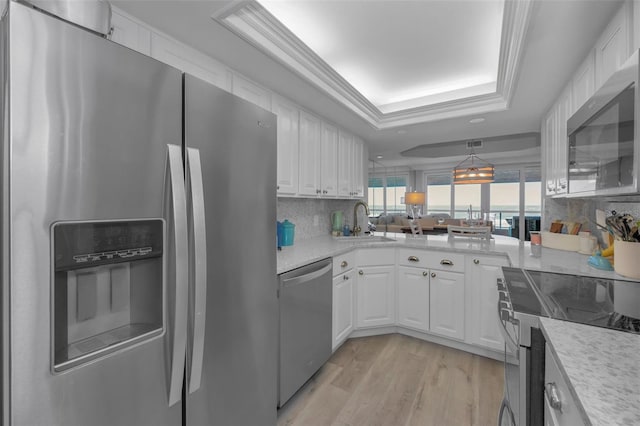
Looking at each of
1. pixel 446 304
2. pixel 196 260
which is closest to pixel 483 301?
pixel 446 304

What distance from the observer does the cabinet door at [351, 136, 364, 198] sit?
3.66 meters

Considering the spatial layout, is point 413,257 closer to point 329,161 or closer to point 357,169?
point 329,161

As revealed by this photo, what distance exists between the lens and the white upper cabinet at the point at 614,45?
125 cm

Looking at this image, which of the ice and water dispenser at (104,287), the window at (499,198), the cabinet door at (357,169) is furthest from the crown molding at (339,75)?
the window at (499,198)

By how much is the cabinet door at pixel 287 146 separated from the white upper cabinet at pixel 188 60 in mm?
536

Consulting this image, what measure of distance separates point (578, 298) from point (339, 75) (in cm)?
203

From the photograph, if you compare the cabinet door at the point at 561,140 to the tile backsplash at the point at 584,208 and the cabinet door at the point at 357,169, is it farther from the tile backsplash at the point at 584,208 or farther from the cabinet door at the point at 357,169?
the cabinet door at the point at 357,169

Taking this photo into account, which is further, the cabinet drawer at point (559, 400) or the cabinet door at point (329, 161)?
the cabinet door at point (329, 161)

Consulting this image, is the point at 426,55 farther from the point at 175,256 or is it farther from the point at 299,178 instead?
the point at 175,256

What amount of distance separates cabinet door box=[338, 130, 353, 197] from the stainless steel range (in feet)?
6.95

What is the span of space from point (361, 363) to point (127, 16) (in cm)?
275

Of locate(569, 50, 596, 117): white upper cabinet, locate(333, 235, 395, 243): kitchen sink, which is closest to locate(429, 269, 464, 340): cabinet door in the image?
locate(333, 235, 395, 243): kitchen sink

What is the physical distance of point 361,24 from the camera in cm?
188

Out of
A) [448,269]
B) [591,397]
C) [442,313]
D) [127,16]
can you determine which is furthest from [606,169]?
[127,16]
